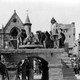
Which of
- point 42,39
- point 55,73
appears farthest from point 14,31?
point 55,73

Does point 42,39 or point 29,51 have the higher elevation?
point 42,39

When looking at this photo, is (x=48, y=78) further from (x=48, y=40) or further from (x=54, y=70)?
(x=48, y=40)

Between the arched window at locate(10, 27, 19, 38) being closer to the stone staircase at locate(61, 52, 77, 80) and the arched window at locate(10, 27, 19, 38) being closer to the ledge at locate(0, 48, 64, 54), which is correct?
the stone staircase at locate(61, 52, 77, 80)

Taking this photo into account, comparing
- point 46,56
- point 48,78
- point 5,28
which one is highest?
point 5,28

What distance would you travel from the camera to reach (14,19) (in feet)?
203

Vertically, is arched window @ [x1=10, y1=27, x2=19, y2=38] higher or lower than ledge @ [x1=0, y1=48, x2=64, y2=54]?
higher

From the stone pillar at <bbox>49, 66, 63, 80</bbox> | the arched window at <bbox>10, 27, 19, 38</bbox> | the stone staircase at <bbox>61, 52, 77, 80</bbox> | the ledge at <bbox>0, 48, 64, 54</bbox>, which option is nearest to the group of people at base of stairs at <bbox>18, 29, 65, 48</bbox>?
the ledge at <bbox>0, 48, 64, 54</bbox>

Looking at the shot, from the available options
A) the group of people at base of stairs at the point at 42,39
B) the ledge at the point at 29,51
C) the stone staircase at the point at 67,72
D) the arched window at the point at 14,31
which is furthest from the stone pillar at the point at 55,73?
the arched window at the point at 14,31

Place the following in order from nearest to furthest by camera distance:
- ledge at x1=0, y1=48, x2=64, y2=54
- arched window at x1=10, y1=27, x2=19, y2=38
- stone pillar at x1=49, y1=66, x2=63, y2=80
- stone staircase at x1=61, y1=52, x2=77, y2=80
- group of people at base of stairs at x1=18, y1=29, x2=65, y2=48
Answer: ledge at x1=0, y1=48, x2=64, y2=54 → stone pillar at x1=49, y1=66, x2=63, y2=80 → group of people at base of stairs at x1=18, y1=29, x2=65, y2=48 → stone staircase at x1=61, y1=52, x2=77, y2=80 → arched window at x1=10, y1=27, x2=19, y2=38

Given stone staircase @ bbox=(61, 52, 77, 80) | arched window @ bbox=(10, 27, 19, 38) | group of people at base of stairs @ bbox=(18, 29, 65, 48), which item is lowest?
stone staircase @ bbox=(61, 52, 77, 80)

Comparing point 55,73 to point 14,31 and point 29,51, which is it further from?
point 14,31

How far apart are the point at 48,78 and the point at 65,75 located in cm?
175

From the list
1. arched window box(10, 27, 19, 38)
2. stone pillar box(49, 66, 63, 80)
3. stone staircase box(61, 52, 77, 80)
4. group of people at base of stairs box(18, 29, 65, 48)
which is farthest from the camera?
arched window box(10, 27, 19, 38)

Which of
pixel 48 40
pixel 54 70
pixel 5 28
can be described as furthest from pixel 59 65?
pixel 5 28
